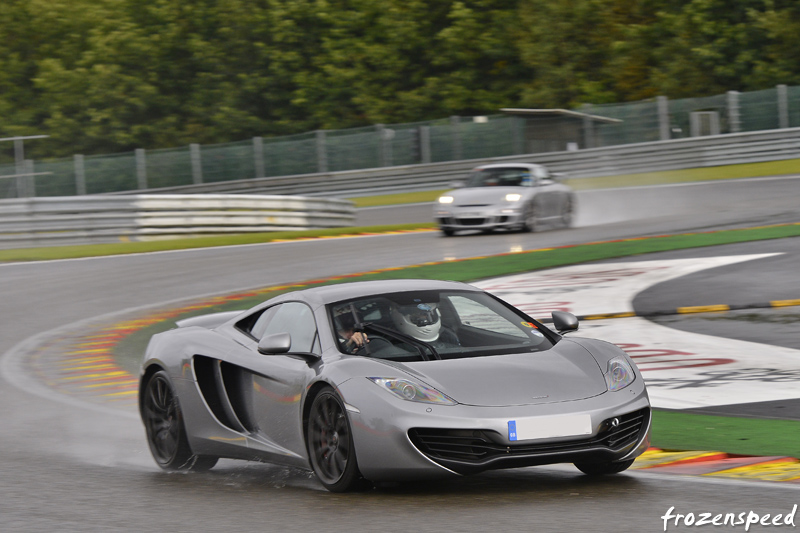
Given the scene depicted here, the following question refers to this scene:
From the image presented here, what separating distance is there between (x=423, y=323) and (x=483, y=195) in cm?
1701

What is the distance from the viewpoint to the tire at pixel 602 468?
6.68m

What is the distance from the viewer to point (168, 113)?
2301 inches

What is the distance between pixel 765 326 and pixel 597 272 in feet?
16.3

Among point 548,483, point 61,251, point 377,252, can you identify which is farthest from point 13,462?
point 61,251

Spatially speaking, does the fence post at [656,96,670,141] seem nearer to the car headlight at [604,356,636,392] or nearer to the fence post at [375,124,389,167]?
the fence post at [375,124,389,167]

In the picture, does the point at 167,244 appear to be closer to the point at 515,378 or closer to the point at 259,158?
the point at 259,158

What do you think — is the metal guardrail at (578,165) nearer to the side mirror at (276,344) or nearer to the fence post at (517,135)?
the fence post at (517,135)

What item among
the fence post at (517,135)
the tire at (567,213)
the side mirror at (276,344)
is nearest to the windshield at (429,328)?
the side mirror at (276,344)

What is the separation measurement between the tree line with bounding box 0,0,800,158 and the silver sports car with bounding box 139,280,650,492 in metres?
45.2

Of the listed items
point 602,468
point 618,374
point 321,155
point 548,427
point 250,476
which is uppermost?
point 321,155

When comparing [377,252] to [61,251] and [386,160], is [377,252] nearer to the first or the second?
[61,251]

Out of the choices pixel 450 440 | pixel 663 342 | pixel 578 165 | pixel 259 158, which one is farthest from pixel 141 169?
pixel 450 440

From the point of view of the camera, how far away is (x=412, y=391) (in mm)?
6324

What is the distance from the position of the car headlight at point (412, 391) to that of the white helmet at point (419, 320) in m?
0.66
